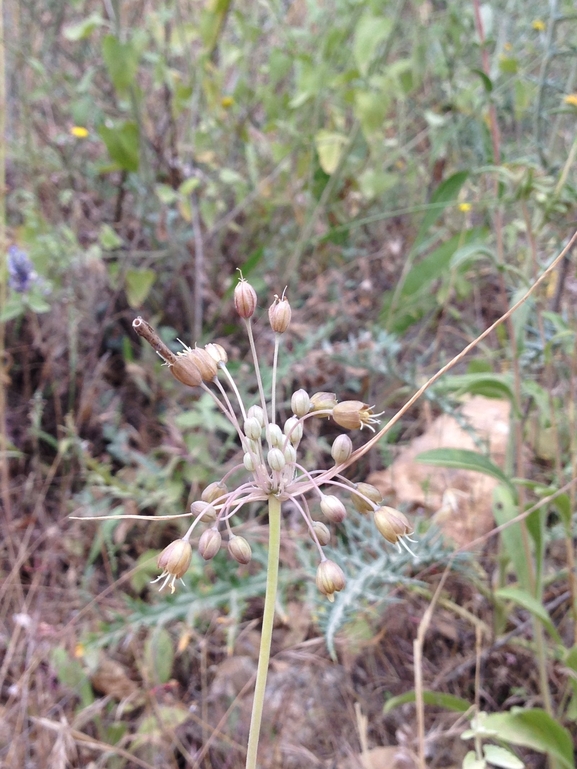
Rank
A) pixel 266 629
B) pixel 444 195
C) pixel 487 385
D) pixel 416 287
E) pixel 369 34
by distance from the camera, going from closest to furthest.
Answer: pixel 266 629 → pixel 487 385 → pixel 369 34 → pixel 444 195 → pixel 416 287

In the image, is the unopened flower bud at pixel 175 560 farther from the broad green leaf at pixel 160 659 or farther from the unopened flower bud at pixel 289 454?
the broad green leaf at pixel 160 659

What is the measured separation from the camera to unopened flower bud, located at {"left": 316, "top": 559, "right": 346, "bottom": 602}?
0.59 m

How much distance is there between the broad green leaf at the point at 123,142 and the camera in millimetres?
1956

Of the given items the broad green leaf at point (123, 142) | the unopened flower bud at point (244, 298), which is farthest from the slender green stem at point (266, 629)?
the broad green leaf at point (123, 142)

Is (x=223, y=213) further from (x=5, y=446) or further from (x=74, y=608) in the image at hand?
(x=74, y=608)

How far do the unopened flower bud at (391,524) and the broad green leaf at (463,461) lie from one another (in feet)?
1.65

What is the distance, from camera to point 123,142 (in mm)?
1960

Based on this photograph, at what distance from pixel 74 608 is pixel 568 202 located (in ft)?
5.22

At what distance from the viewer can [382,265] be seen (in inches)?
100

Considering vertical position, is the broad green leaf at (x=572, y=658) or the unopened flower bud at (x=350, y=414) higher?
the unopened flower bud at (x=350, y=414)

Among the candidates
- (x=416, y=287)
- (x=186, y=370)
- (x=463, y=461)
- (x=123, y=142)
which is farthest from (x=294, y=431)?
(x=123, y=142)

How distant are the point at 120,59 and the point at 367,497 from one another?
68.8 inches

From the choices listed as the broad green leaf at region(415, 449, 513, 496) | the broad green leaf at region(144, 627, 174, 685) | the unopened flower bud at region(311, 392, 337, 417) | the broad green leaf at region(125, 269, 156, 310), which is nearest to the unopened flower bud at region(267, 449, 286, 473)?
the unopened flower bud at region(311, 392, 337, 417)

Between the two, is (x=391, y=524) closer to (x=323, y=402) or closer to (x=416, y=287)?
(x=323, y=402)
